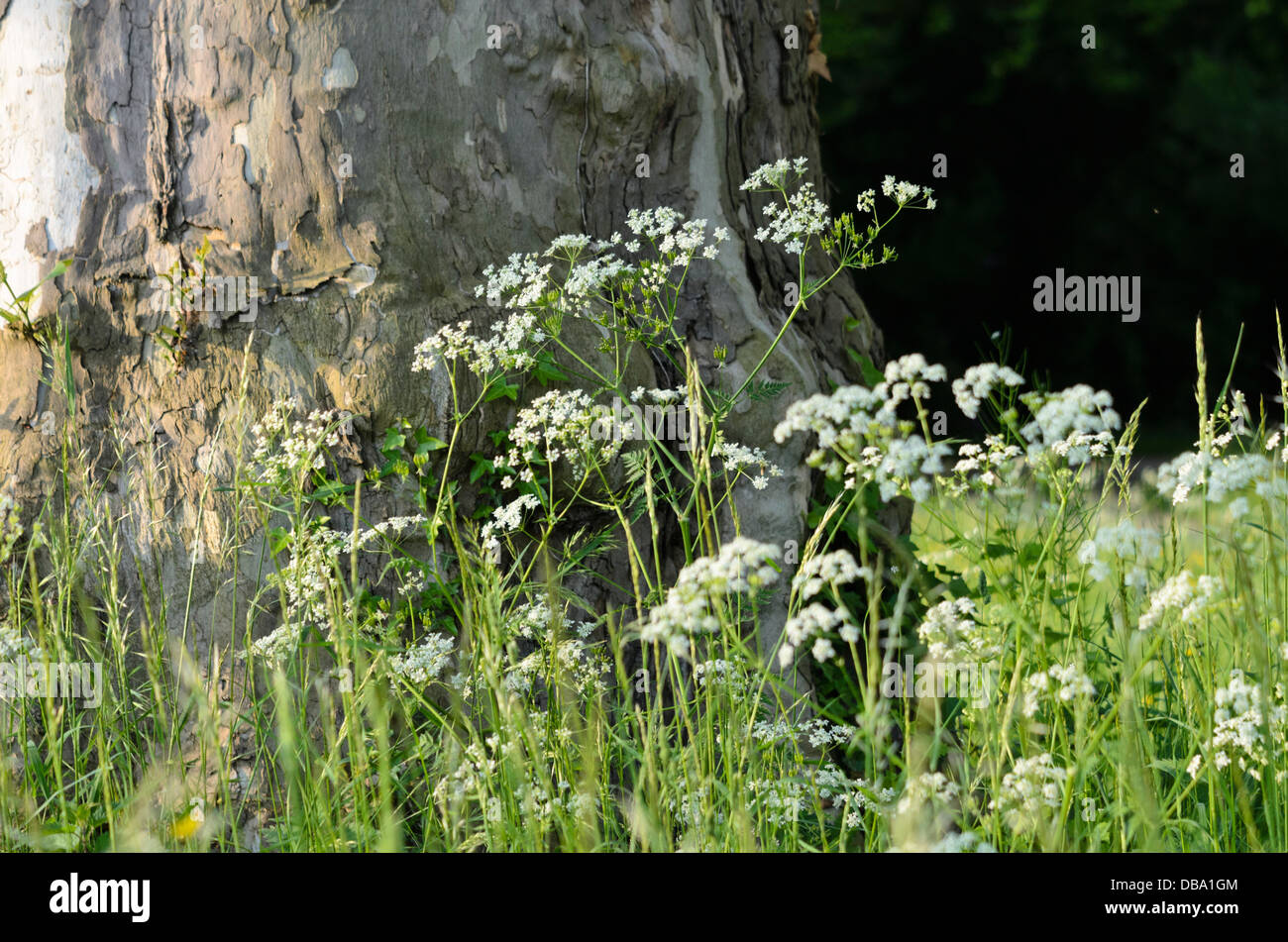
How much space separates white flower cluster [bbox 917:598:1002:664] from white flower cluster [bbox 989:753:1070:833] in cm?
18

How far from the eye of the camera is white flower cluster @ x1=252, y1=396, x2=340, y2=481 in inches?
87.6

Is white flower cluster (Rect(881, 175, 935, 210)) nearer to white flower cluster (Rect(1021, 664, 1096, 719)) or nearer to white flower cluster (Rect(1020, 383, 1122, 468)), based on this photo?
white flower cluster (Rect(1020, 383, 1122, 468))

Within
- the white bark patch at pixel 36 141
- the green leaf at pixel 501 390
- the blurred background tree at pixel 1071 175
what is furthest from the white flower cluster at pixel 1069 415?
the blurred background tree at pixel 1071 175

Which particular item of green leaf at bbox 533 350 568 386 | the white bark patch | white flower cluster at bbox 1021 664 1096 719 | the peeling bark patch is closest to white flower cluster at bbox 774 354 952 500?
white flower cluster at bbox 1021 664 1096 719

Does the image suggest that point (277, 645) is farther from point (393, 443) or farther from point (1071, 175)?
point (1071, 175)

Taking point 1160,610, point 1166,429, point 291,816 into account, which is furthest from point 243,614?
point 1166,429

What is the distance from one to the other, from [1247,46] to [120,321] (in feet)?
53.7

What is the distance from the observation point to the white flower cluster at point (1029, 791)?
1675mm

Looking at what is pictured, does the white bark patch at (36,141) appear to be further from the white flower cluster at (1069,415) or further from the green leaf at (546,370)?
the white flower cluster at (1069,415)

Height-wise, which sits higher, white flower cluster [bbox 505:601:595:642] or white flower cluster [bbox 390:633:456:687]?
white flower cluster [bbox 505:601:595:642]

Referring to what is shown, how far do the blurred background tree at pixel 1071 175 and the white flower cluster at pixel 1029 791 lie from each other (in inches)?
478

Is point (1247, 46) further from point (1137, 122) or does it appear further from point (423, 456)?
point (423, 456)

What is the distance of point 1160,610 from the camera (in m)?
1.60

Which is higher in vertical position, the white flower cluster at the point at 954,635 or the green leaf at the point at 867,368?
the green leaf at the point at 867,368
